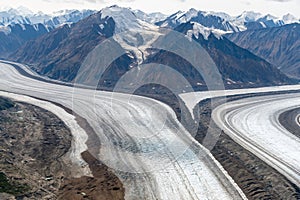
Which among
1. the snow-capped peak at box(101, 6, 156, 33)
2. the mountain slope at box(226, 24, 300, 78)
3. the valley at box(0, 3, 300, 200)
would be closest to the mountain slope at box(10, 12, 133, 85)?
the valley at box(0, 3, 300, 200)

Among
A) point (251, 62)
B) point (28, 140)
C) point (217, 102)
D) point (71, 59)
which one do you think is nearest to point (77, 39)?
point (71, 59)

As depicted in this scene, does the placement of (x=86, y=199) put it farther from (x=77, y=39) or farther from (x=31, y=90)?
(x=77, y=39)

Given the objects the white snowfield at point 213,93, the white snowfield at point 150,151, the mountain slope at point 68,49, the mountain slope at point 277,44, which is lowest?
the mountain slope at point 68,49

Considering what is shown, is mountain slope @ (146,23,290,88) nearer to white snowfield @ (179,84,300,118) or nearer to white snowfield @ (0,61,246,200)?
white snowfield @ (179,84,300,118)

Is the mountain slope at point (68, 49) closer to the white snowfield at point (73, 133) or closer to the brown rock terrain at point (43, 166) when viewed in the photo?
the white snowfield at point (73, 133)

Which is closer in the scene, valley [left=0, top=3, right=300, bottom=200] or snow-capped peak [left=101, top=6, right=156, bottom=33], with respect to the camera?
valley [left=0, top=3, right=300, bottom=200]

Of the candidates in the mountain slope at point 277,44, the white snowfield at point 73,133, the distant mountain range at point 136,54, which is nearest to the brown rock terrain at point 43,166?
the white snowfield at point 73,133

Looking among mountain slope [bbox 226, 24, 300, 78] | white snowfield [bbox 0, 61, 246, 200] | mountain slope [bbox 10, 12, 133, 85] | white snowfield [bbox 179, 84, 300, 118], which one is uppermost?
mountain slope [bbox 226, 24, 300, 78]
